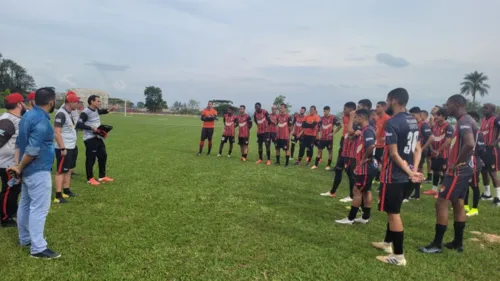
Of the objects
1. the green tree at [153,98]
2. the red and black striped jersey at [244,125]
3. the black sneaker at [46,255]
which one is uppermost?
the green tree at [153,98]

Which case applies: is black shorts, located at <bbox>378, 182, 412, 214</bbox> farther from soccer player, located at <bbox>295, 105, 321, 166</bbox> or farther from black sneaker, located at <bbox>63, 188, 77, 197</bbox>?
soccer player, located at <bbox>295, 105, 321, 166</bbox>

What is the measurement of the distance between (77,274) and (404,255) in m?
4.44

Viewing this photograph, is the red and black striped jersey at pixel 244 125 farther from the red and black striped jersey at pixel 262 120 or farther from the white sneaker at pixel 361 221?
the white sneaker at pixel 361 221

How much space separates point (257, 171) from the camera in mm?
11047

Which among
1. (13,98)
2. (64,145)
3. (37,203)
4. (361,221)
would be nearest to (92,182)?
(64,145)

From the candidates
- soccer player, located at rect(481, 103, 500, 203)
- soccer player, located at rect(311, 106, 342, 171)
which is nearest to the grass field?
soccer player, located at rect(481, 103, 500, 203)

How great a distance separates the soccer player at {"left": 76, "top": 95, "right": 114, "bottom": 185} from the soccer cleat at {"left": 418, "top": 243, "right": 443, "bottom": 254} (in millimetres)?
7274

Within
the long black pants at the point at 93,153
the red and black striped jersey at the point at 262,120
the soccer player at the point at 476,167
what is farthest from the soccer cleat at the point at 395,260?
the red and black striped jersey at the point at 262,120

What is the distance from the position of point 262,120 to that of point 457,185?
28.5 feet

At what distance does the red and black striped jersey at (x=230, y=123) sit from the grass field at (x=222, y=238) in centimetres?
532

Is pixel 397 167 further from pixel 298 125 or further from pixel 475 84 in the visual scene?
pixel 475 84

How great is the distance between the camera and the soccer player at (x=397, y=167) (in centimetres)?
445

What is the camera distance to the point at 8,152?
5137mm

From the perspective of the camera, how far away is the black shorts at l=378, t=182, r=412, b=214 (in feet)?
14.8
